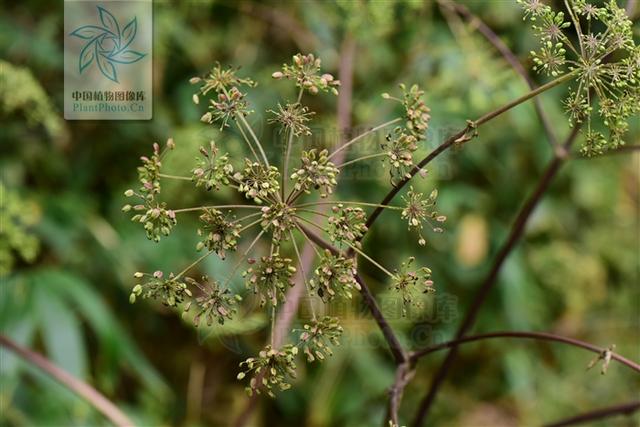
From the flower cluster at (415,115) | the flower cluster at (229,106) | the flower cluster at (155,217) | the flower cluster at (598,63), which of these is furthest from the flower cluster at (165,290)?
the flower cluster at (598,63)

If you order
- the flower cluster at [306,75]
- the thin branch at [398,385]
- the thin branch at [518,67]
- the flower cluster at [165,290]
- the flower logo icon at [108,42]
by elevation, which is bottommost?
the thin branch at [398,385]

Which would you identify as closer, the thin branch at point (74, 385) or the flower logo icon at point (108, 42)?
the thin branch at point (74, 385)

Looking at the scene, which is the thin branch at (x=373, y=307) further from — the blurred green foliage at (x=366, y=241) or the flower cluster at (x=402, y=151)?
the blurred green foliage at (x=366, y=241)

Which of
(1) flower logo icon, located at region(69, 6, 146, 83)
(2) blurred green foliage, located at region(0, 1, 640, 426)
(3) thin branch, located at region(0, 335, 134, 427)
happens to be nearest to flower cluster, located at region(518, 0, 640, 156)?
(2) blurred green foliage, located at region(0, 1, 640, 426)

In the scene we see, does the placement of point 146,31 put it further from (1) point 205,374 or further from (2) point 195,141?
(1) point 205,374

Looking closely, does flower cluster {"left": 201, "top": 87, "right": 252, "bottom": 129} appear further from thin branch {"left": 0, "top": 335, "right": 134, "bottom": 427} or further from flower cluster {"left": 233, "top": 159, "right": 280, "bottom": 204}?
thin branch {"left": 0, "top": 335, "right": 134, "bottom": 427}
